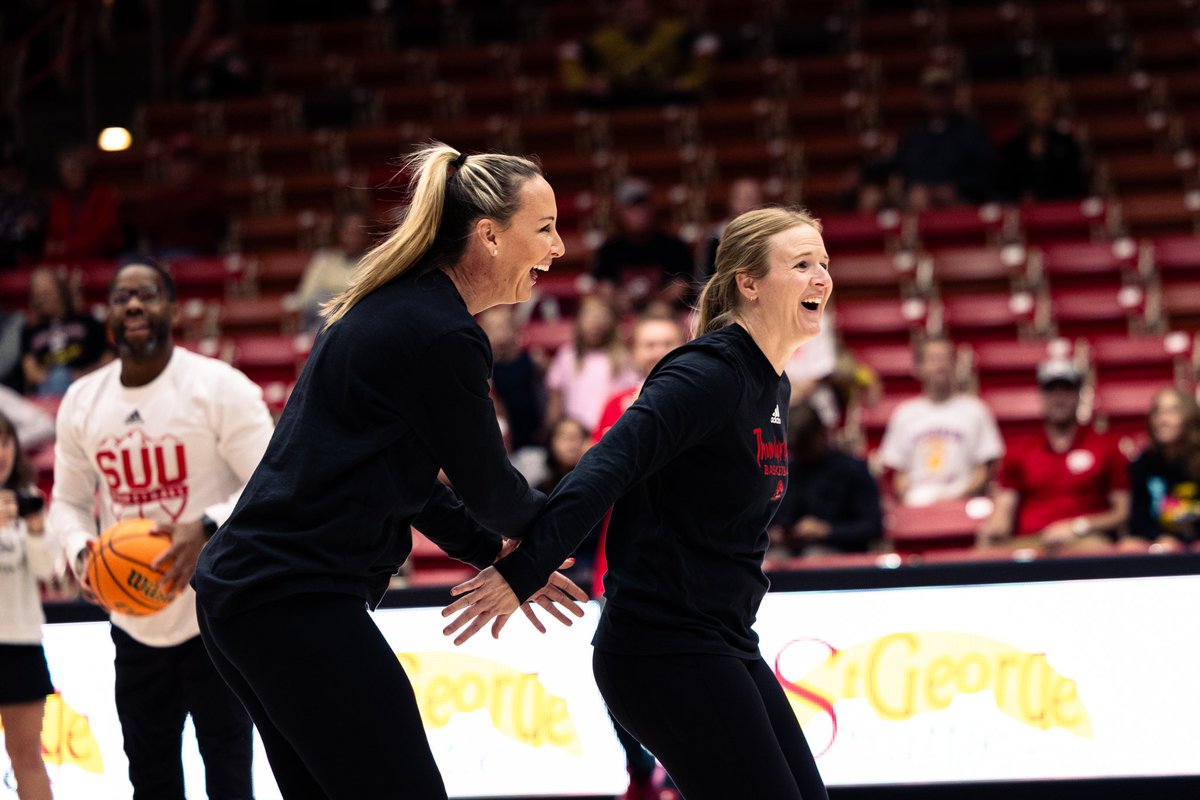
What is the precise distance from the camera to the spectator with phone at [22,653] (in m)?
4.71

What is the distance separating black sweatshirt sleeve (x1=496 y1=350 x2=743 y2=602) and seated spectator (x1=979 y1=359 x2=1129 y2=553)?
4579mm

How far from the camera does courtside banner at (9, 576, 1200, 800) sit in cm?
559

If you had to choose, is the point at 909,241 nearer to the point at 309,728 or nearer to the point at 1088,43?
the point at 1088,43

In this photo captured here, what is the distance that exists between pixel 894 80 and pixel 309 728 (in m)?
10.1

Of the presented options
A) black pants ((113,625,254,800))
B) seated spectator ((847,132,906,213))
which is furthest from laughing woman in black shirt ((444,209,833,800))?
seated spectator ((847,132,906,213))

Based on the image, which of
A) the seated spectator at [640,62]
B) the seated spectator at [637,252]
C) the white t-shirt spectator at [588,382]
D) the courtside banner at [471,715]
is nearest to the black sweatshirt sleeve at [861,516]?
the white t-shirt spectator at [588,382]

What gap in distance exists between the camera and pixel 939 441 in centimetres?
788

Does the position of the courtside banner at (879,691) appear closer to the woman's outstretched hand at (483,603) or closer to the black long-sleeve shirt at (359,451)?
the woman's outstretched hand at (483,603)

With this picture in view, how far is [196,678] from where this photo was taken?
4.29 m

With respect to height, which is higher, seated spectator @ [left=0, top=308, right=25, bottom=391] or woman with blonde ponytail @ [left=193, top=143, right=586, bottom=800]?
seated spectator @ [left=0, top=308, right=25, bottom=391]

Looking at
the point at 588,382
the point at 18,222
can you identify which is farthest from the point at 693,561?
the point at 18,222

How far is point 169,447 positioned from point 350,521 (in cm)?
186

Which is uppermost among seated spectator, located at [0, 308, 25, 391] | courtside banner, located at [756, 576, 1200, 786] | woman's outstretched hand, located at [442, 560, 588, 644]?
seated spectator, located at [0, 308, 25, 391]

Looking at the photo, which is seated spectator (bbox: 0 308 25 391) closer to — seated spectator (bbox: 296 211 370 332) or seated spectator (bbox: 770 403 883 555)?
seated spectator (bbox: 296 211 370 332)
